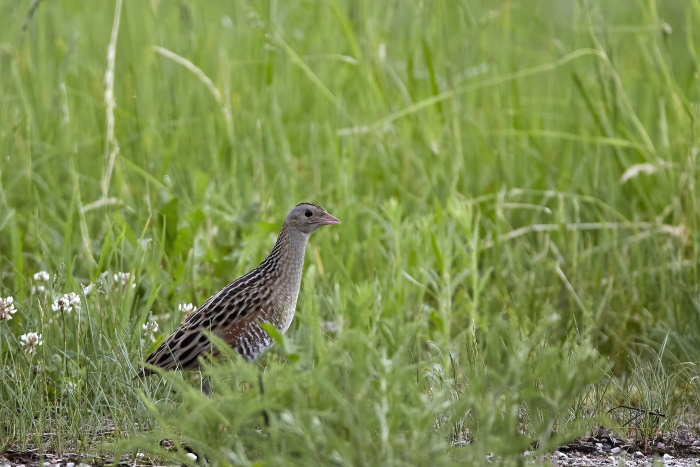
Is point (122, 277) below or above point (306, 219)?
below

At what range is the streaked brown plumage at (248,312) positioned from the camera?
180 inches

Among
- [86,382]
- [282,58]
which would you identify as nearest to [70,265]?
[86,382]

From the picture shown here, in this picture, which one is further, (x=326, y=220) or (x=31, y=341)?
(x=326, y=220)

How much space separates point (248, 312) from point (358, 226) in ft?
6.93

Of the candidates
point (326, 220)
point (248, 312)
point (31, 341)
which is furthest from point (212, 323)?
point (326, 220)

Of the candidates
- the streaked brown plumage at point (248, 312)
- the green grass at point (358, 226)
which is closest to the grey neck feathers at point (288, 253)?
the streaked brown plumage at point (248, 312)

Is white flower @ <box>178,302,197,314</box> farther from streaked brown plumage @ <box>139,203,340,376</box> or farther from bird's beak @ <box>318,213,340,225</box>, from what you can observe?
bird's beak @ <box>318,213,340,225</box>

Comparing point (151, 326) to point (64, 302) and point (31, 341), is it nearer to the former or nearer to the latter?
point (64, 302)

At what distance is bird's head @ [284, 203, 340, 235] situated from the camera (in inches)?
209

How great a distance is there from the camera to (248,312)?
190 inches

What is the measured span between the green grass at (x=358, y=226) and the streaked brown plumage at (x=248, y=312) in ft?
0.62

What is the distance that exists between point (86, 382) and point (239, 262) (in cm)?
176

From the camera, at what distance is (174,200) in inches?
229

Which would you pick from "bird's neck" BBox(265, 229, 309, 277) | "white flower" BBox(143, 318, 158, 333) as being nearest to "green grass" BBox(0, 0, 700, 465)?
"white flower" BBox(143, 318, 158, 333)
